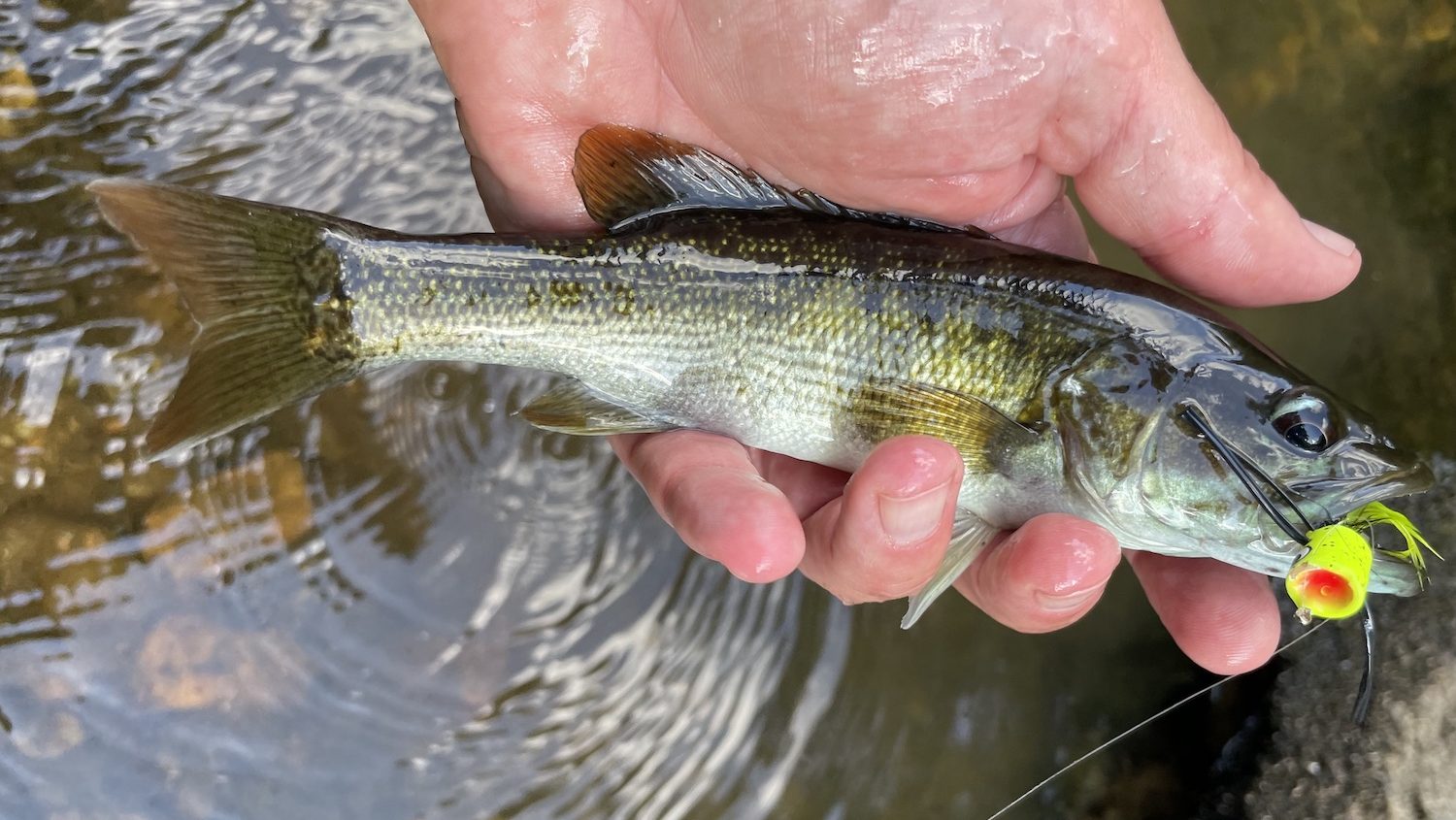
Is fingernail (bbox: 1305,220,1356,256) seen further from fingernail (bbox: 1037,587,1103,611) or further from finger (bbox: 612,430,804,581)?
finger (bbox: 612,430,804,581)

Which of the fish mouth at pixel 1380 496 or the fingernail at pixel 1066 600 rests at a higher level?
the fish mouth at pixel 1380 496

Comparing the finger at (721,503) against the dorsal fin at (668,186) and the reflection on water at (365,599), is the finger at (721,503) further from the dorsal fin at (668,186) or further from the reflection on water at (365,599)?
the reflection on water at (365,599)

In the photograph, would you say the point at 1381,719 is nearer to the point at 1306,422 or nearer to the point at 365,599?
the point at 1306,422

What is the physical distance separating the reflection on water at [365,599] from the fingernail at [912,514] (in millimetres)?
1867

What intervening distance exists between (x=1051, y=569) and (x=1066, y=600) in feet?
0.36

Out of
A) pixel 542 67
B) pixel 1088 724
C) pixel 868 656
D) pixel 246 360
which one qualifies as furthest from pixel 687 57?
pixel 1088 724

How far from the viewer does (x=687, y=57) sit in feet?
9.45

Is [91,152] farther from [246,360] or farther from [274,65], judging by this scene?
[246,360]

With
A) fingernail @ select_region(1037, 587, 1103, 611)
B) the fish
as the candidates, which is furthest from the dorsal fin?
fingernail @ select_region(1037, 587, 1103, 611)

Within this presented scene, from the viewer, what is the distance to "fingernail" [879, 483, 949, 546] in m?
2.17

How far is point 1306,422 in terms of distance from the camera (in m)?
2.25

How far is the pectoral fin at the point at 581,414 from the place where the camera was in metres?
2.61

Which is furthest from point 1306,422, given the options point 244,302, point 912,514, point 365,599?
point 365,599

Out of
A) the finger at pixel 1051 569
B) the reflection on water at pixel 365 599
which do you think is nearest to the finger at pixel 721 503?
the finger at pixel 1051 569
